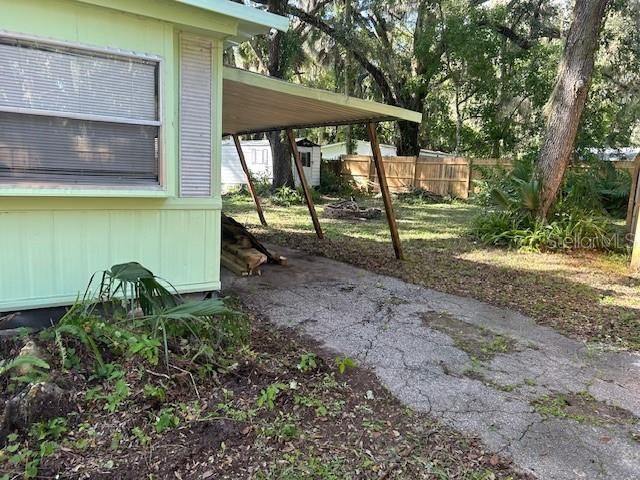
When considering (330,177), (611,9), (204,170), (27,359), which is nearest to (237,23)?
(204,170)

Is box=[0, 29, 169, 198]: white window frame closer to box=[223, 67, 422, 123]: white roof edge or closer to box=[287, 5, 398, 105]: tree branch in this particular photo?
box=[223, 67, 422, 123]: white roof edge

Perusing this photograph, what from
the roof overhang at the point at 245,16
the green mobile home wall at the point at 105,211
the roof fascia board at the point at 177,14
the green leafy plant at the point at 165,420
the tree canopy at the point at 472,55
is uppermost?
the tree canopy at the point at 472,55

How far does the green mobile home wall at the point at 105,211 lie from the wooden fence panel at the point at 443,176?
16057 millimetres

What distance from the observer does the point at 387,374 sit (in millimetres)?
3170

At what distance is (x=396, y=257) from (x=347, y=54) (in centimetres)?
1371

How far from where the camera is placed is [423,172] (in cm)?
1945

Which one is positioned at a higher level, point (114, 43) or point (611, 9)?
point (611, 9)

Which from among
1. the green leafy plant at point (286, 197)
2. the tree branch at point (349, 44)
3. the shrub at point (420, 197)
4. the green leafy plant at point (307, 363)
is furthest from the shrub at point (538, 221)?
the tree branch at point (349, 44)

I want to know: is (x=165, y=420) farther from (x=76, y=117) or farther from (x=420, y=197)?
(x=420, y=197)

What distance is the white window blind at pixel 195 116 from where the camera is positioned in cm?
360

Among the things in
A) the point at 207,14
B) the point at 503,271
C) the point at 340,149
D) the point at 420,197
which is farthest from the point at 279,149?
the point at 207,14

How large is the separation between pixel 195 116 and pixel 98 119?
74 centimetres

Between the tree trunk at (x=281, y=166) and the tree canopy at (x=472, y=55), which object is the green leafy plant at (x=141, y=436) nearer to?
the tree canopy at (x=472, y=55)

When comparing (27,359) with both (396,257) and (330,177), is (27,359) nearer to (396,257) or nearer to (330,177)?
(396,257)
